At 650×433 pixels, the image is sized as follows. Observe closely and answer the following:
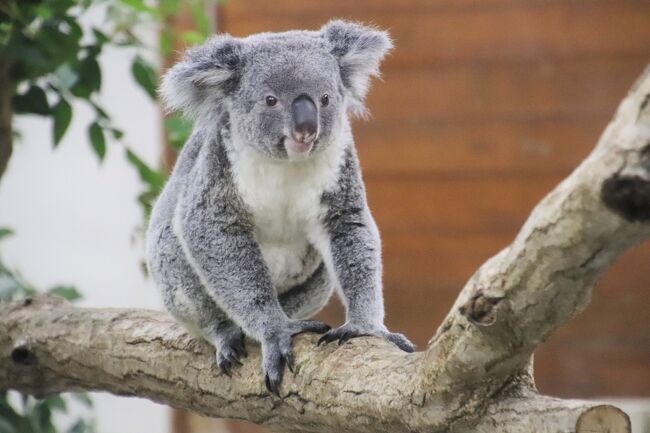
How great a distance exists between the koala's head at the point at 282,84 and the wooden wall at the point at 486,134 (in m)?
2.40

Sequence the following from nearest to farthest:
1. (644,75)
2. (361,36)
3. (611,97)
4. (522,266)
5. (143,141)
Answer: (644,75) → (522,266) → (361,36) → (611,97) → (143,141)

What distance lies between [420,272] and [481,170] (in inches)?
25.7

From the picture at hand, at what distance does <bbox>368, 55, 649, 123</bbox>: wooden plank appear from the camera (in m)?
5.41

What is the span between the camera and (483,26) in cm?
548

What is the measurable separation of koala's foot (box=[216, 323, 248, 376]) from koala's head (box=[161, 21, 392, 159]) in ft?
1.69

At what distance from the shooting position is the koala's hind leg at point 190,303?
2.84m

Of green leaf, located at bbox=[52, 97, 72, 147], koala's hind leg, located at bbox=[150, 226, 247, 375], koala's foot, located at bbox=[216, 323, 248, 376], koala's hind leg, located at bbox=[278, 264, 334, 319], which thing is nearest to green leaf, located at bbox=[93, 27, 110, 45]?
green leaf, located at bbox=[52, 97, 72, 147]

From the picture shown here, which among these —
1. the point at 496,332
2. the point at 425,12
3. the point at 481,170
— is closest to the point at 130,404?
the point at 481,170

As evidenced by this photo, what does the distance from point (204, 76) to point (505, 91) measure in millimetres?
2871

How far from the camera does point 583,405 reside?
183 centimetres

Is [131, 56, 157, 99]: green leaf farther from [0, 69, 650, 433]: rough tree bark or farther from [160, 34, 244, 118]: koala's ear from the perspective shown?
[0, 69, 650, 433]: rough tree bark

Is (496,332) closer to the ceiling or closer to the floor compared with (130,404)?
closer to the ceiling

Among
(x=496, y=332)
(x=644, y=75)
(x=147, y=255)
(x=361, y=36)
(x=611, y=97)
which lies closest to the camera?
(x=644, y=75)

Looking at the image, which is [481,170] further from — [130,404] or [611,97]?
[130,404]
